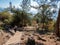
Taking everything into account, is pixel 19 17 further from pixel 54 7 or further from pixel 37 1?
pixel 54 7

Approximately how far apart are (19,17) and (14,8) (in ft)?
5.43

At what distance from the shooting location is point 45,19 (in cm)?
1730

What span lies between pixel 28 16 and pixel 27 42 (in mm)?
12841

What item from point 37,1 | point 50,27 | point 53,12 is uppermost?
point 37,1

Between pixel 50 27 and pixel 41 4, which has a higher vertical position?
pixel 41 4

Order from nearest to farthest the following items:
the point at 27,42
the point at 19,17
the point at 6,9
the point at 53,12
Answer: the point at 27,42 → the point at 53,12 → the point at 19,17 → the point at 6,9

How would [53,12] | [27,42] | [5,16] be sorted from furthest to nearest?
[5,16] → [53,12] → [27,42]

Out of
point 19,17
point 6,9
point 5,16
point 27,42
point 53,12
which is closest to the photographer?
point 27,42

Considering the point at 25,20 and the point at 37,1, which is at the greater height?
the point at 37,1

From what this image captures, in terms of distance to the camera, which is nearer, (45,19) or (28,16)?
(45,19)

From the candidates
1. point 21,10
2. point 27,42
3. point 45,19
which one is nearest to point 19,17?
point 21,10

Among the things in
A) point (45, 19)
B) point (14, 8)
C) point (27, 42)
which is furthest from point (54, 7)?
point (27, 42)

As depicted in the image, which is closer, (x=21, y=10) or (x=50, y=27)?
(x=50, y=27)

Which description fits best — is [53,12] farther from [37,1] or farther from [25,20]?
[25,20]
